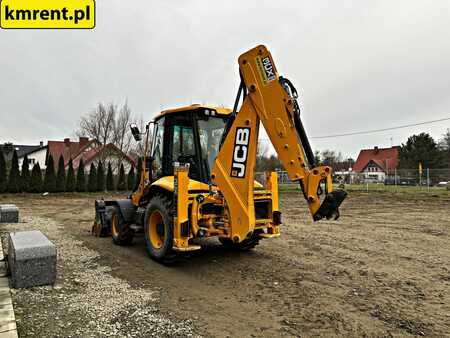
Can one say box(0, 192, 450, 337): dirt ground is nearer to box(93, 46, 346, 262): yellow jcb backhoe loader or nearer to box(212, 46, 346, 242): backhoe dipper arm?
box(93, 46, 346, 262): yellow jcb backhoe loader

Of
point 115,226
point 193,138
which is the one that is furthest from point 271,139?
point 115,226

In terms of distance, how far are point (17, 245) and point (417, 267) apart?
587cm

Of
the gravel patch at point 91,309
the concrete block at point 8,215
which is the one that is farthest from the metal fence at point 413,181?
the gravel patch at point 91,309

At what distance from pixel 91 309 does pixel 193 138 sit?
124 inches

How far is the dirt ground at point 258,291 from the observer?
3424 mm

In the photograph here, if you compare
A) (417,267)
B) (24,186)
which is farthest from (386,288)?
(24,186)

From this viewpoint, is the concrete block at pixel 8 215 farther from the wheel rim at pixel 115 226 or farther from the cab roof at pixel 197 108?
the cab roof at pixel 197 108

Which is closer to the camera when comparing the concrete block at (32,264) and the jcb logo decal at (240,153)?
the concrete block at (32,264)

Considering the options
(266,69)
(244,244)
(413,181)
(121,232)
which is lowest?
(244,244)

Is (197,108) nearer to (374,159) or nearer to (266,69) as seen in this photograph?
(266,69)

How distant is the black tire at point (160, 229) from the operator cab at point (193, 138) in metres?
0.69

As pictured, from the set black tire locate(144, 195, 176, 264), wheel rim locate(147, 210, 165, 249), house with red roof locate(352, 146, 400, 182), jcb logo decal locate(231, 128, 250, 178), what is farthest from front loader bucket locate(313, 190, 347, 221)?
house with red roof locate(352, 146, 400, 182)

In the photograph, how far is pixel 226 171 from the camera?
5051 millimetres

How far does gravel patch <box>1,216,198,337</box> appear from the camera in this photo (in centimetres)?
328
